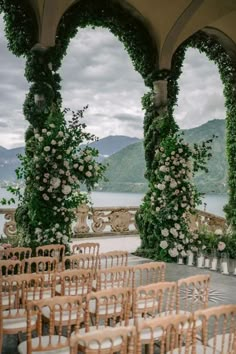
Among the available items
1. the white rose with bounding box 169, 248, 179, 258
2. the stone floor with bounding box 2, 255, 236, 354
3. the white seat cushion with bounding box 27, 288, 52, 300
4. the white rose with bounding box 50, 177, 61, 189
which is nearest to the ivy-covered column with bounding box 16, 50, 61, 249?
the white rose with bounding box 50, 177, 61, 189

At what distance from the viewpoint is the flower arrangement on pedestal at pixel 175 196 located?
8250mm

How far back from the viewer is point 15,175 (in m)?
7.57

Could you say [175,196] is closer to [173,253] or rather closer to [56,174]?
[173,253]

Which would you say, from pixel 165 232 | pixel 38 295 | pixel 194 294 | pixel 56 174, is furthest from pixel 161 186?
pixel 38 295

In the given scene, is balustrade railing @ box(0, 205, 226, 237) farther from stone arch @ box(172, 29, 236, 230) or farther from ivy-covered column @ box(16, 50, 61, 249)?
ivy-covered column @ box(16, 50, 61, 249)

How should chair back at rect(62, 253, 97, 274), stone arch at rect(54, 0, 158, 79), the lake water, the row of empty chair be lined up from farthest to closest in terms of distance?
the lake water < stone arch at rect(54, 0, 158, 79) < chair back at rect(62, 253, 97, 274) < the row of empty chair

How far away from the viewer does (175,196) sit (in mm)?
8320

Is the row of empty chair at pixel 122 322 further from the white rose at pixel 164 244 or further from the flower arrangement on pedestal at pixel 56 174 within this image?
the white rose at pixel 164 244

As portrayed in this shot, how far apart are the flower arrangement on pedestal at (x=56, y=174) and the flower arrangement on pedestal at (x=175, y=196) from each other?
5.36 ft

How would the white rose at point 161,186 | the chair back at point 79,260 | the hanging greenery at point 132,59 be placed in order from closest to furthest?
the chair back at point 79,260, the hanging greenery at point 132,59, the white rose at point 161,186

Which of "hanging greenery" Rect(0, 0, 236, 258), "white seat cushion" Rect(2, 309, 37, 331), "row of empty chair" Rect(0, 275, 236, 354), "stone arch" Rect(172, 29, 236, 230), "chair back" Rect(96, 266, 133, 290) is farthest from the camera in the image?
"stone arch" Rect(172, 29, 236, 230)

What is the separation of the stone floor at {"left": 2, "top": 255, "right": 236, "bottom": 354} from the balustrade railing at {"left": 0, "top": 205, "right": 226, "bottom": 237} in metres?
2.42

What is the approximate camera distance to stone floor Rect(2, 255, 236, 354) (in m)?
4.28

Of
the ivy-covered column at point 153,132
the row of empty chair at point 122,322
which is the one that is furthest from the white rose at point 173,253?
the row of empty chair at point 122,322
